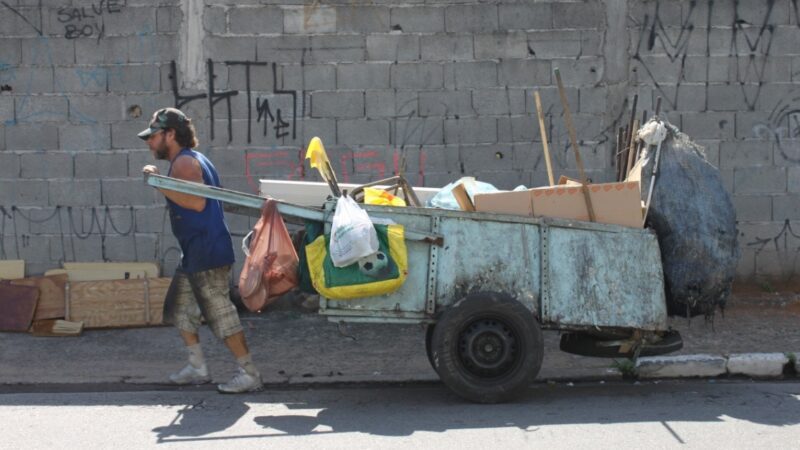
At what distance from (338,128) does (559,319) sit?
328 centimetres

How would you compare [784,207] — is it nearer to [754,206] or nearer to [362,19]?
[754,206]

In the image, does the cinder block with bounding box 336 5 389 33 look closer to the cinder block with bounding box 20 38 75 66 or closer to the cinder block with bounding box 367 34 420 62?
the cinder block with bounding box 367 34 420 62

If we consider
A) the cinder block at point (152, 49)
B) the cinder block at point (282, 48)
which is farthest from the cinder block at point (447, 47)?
the cinder block at point (152, 49)

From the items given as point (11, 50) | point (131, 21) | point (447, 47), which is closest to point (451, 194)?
point (447, 47)

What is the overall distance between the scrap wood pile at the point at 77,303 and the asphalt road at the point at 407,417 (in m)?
1.47

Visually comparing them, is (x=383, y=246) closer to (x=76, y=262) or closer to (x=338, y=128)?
(x=338, y=128)

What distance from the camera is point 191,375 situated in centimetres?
663

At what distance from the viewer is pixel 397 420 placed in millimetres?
5742

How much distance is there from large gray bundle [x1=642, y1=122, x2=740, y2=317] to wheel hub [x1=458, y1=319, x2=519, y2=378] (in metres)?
1.08

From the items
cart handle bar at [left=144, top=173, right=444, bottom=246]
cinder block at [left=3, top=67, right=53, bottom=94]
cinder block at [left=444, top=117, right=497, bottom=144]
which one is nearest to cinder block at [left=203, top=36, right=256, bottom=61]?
cinder block at [left=3, top=67, right=53, bottom=94]

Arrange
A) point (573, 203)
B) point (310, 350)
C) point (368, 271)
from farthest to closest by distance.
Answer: point (310, 350) < point (573, 203) < point (368, 271)

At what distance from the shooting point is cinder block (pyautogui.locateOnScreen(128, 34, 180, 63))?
8.54 metres

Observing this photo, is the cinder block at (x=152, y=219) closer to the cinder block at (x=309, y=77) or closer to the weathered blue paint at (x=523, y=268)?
the cinder block at (x=309, y=77)

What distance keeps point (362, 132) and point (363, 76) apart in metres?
0.47
